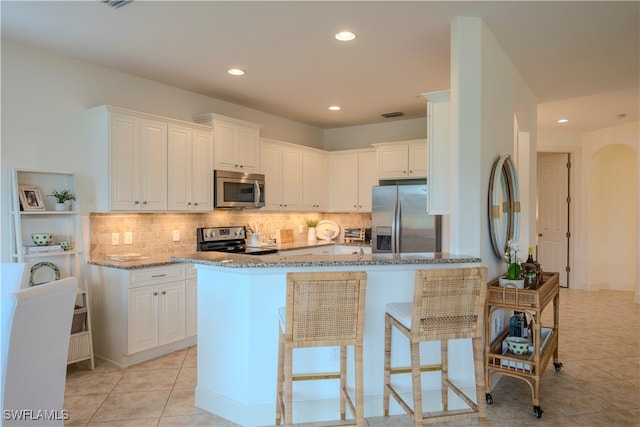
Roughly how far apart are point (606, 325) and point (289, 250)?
152 inches

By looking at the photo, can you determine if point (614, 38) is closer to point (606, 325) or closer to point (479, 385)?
point (479, 385)

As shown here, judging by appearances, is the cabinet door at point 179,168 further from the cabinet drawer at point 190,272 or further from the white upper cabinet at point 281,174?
the white upper cabinet at point 281,174

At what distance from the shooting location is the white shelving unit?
3.32 metres

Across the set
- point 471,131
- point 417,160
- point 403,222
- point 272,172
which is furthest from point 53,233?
point 417,160

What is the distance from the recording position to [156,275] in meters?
3.79

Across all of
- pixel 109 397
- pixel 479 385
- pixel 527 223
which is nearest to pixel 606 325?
pixel 527 223

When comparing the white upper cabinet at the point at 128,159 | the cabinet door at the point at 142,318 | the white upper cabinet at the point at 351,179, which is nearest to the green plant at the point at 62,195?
the white upper cabinet at the point at 128,159

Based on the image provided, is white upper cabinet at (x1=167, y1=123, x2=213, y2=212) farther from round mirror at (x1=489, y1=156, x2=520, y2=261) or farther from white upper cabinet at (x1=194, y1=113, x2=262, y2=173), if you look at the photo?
round mirror at (x1=489, y1=156, x2=520, y2=261)

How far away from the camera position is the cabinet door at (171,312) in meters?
3.84

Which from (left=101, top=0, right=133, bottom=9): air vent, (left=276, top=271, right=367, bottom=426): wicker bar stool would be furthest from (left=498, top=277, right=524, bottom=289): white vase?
(left=101, top=0, right=133, bottom=9): air vent

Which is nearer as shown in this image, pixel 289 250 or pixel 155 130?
pixel 155 130

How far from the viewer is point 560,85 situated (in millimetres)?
4371

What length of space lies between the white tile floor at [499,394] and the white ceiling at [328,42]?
2627 mm

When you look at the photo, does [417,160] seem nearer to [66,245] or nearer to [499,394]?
[499,394]
